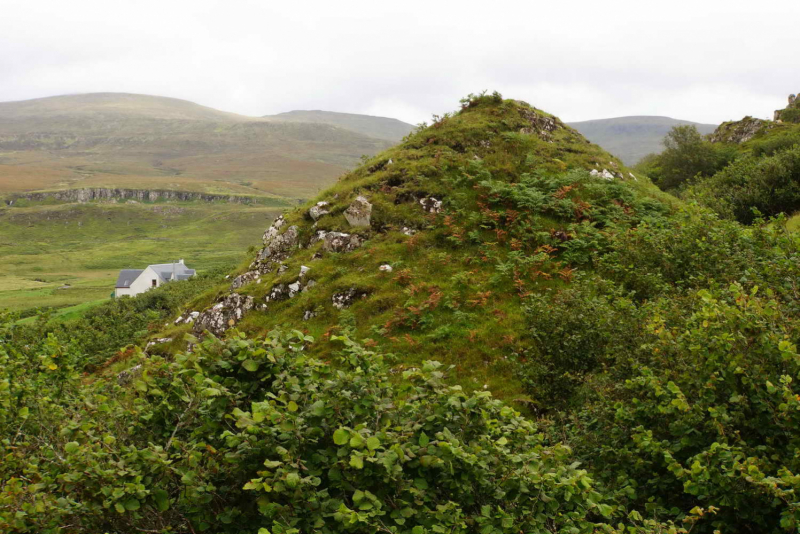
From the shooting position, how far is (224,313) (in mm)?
20594

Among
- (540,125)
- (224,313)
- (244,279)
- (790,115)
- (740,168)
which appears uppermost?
(790,115)

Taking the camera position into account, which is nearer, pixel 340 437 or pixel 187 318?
pixel 340 437

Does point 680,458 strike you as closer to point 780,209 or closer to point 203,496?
point 203,496

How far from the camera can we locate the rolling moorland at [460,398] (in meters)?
4.26

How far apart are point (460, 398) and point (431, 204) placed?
59.9 ft

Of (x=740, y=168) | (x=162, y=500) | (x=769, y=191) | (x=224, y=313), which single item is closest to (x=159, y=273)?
(x=224, y=313)

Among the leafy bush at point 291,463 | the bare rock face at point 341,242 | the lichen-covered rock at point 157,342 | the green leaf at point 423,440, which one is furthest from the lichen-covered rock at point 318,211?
the green leaf at point 423,440

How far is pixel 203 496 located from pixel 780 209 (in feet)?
111

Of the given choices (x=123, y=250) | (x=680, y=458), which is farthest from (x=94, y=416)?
(x=123, y=250)

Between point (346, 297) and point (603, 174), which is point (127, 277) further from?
point (603, 174)

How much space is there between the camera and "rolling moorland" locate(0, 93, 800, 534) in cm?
426

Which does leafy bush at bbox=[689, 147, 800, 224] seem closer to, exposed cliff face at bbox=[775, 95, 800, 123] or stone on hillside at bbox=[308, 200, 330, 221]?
stone on hillside at bbox=[308, 200, 330, 221]

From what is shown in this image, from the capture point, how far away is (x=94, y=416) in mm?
5344

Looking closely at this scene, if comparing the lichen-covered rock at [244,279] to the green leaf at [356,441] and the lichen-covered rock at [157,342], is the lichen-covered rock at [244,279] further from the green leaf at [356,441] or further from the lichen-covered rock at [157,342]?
the green leaf at [356,441]
